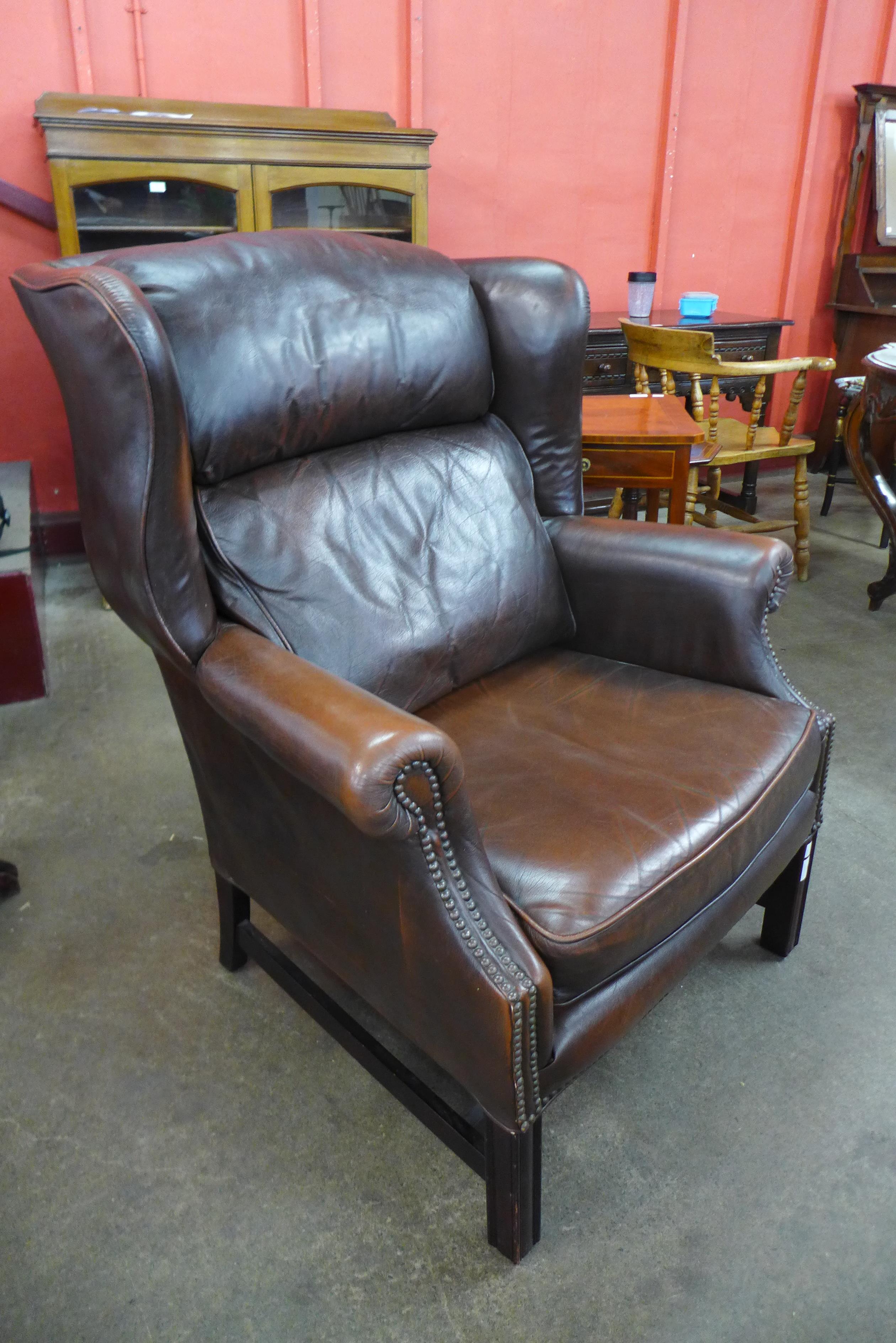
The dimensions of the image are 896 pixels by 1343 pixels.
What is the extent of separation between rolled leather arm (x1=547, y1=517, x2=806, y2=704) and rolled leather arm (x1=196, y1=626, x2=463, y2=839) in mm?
652

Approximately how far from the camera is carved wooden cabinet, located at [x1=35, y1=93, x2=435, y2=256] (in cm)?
252

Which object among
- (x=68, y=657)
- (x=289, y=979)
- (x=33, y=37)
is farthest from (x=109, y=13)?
(x=289, y=979)

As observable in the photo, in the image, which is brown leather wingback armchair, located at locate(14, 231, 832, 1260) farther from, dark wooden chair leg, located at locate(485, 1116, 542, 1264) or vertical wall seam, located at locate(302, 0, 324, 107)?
vertical wall seam, located at locate(302, 0, 324, 107)

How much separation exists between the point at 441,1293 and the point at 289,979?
0.45m

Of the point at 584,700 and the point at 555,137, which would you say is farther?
the point at 555,137

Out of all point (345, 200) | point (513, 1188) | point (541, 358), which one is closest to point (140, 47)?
point (345, 200)

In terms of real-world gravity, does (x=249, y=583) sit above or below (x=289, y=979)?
above

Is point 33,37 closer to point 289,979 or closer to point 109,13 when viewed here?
point 109,13

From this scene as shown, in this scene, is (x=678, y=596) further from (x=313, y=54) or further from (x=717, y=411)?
(x=313, y=54)

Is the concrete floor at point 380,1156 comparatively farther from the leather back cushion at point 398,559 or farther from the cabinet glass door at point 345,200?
the cabinet glass door at point 345,200

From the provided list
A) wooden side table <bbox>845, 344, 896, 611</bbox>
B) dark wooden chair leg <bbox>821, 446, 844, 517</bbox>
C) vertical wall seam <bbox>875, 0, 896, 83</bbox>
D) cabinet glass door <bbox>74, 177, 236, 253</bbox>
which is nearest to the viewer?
cabinet glass door <bbox>74, 177, 236, 253</bbox>

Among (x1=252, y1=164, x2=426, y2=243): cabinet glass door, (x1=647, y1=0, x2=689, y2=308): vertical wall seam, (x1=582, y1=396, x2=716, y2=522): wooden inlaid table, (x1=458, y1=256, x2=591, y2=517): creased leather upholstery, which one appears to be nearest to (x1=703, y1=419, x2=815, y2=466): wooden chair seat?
(x1=582, y1=396, x2=716, y2=522): wooden inlaid table

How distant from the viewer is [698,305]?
11.5 feet

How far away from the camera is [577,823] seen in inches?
42.7
